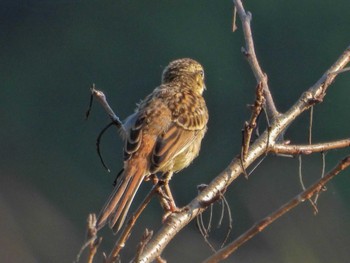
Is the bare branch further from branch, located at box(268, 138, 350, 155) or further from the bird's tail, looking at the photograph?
branch, located at box(268, 138, 350, 155)

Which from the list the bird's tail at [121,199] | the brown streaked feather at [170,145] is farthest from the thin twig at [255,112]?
the brown streaked feather at [170,145]

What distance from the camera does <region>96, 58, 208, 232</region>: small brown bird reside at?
Answer: 4980mm

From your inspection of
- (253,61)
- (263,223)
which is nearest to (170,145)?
(253,61)

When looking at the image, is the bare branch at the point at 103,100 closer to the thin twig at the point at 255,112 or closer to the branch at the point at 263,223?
the thin twig at the point at 255,112

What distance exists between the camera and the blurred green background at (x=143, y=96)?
423 inches

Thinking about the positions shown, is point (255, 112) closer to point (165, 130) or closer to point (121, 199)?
point (121, 199)

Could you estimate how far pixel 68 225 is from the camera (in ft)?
39.1

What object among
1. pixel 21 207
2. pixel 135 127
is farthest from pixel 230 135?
pixel 135 127

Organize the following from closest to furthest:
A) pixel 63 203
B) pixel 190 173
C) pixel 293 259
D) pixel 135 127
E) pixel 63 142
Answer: pixel 135 127
pixel 293 259
pixel 190 173
pixel 63 203
pixel 63 142

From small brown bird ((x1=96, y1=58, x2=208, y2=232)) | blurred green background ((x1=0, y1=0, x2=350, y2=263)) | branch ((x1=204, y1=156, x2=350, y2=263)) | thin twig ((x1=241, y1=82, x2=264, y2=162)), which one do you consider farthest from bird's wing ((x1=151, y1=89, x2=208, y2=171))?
blurred green background ((x1=0, y1=0, x2=350, y2=263))

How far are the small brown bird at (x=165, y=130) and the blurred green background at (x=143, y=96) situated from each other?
401 cm

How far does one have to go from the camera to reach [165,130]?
17.5 feet

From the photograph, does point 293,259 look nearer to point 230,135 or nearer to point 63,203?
point 230,135

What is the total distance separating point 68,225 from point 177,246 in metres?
1.48
